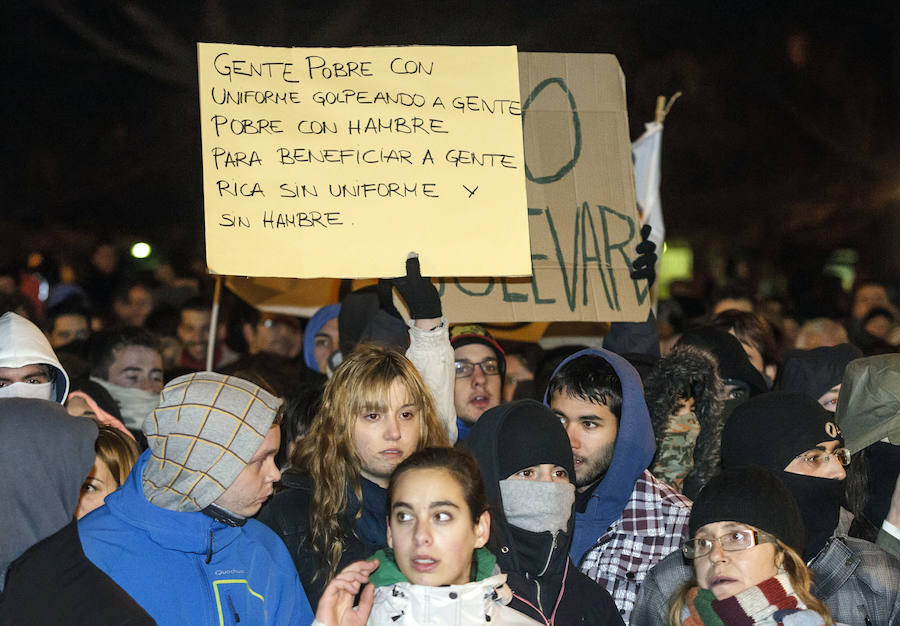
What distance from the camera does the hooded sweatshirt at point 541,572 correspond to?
3.25 metres

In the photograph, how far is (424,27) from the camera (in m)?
10.1

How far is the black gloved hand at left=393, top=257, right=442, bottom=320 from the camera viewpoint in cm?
367

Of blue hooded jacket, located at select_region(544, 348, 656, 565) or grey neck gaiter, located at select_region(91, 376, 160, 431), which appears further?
grey neck gaiter, located at select_region(91, 376, 160, 431)

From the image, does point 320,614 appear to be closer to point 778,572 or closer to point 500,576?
point 500,576

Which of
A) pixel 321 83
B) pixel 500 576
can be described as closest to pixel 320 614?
pixel 500 576

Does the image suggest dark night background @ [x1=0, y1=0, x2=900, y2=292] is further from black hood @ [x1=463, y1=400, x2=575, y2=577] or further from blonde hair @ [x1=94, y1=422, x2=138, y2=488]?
black hood @ [x1=463, y1=400, x2=575, y2=577]

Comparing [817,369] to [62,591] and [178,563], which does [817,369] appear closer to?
[178,563]

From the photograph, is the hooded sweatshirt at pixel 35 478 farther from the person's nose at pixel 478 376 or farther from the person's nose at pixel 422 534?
the person's nose at pixel 478 376

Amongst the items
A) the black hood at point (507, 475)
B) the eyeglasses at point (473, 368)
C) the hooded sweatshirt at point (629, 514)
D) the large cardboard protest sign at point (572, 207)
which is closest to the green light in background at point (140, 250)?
the eyeglasses at point (473, 368)

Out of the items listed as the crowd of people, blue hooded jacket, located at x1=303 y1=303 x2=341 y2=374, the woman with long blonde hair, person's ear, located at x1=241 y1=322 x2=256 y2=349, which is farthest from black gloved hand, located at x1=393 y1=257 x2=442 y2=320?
person's ear, located at x1=241 y1=322 x2=256 y2=349

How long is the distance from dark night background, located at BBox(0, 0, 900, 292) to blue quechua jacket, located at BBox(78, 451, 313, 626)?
7158 mm

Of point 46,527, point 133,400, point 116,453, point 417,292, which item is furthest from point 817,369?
point 46,527

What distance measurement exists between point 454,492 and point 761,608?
886mm

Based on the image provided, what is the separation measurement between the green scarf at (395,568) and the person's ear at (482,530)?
4cm
